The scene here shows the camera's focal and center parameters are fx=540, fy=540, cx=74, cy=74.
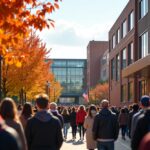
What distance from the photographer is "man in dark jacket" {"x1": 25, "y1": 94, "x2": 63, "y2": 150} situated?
875cm

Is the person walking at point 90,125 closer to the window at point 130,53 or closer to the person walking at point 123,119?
the person walking at point 123,119

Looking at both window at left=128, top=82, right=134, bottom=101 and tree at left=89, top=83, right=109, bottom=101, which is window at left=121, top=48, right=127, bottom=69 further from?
tree at left=89, top=83, right=109, bottom=101

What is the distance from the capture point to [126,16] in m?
59.6

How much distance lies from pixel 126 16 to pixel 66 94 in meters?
100

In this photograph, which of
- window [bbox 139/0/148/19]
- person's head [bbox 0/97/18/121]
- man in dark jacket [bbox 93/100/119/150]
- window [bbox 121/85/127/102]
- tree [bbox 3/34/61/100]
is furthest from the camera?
window [bbox 121/85/127/102]

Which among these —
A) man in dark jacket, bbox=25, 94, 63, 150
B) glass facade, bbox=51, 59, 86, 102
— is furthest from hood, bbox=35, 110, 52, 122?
glass facade, bbox=51, 59, 86, 102

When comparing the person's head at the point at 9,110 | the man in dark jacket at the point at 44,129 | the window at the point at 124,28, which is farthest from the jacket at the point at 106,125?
the window at the point at 124,28

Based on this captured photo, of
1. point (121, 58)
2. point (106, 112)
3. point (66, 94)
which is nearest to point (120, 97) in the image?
point (121, 58)

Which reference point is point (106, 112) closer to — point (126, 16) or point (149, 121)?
point (149, 121)

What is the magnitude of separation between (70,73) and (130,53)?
104 meters

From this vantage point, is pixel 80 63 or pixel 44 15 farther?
pixel 80 63

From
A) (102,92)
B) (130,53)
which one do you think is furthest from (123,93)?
(102,92)

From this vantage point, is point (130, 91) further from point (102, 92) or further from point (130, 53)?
point (102, 92)

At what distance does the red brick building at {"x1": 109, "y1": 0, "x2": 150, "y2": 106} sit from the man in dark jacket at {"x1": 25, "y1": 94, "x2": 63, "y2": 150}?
25.3 m
